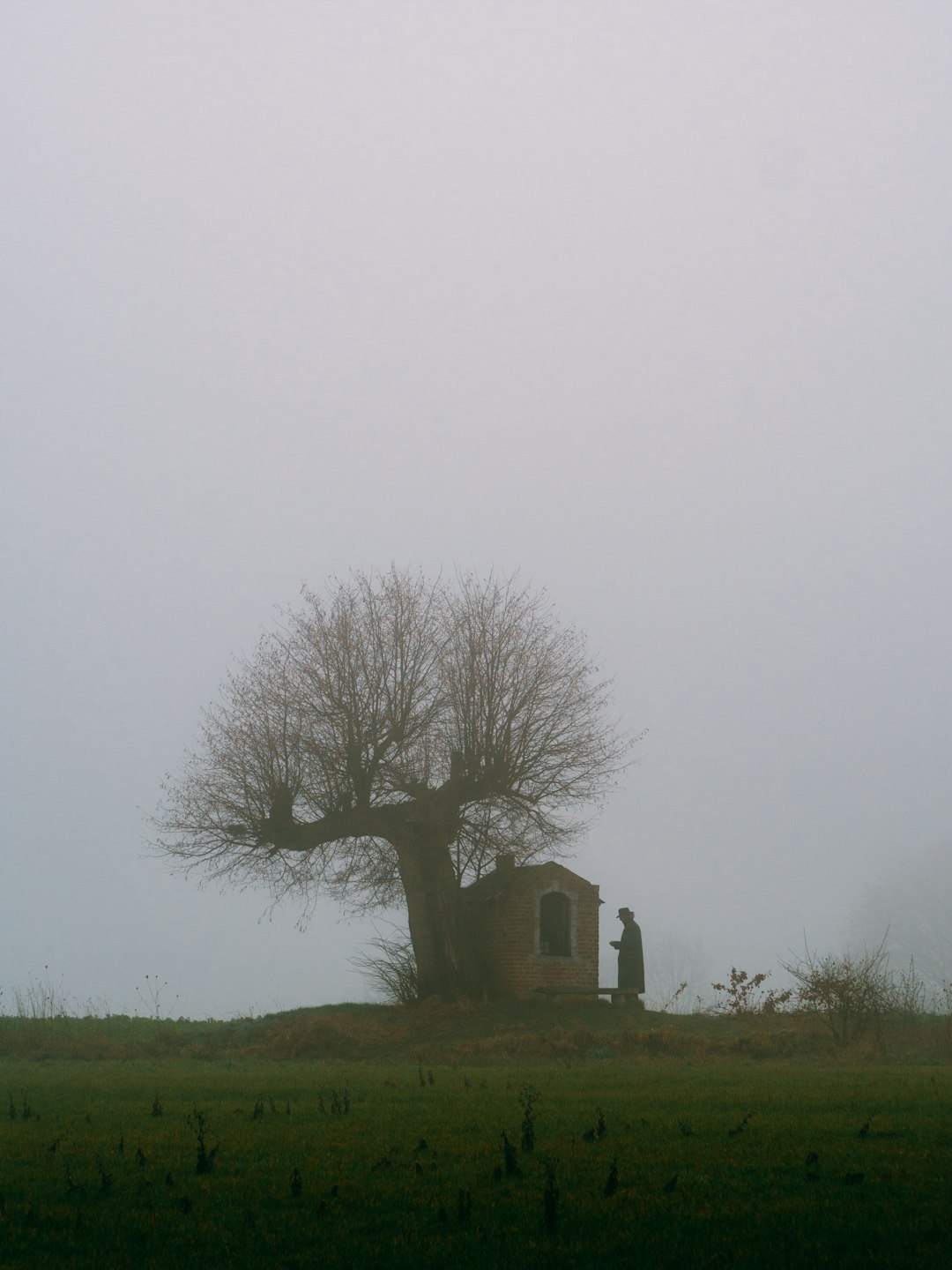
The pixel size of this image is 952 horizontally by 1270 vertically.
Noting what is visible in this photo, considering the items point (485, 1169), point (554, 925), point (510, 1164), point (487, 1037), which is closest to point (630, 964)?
point (554, 925)

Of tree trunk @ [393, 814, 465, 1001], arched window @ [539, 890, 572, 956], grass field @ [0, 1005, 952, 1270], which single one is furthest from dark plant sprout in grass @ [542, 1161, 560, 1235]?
arched window @ [539, 890, 572, 956]

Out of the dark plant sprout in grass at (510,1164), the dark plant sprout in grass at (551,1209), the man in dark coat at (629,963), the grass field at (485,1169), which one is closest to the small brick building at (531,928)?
the man in dark coat at (629,963)

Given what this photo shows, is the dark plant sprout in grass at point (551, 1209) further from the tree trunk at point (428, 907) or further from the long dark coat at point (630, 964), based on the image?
the long dark coat at point (630, 964)

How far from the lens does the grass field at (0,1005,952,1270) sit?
5285 mm

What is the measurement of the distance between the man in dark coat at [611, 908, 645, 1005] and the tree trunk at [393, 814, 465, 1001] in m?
3.91

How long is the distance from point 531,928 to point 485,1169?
22.5 m

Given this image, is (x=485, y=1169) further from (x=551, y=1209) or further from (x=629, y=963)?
(x=629, y=963)

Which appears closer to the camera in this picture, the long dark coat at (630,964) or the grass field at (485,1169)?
the grass field at (485,1169)

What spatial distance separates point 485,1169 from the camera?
7.07 meters

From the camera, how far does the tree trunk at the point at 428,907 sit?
2739 centimetres

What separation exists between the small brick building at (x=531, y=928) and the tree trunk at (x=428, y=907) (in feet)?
5.58

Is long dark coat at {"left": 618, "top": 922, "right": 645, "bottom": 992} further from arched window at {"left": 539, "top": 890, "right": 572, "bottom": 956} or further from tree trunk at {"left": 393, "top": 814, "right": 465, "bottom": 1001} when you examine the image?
tree trunk at {"left": 393, "top": 814, "right": 465, "bottom": 1001}

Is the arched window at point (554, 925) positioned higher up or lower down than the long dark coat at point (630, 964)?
higher up

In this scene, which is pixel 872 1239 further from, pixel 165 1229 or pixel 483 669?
pixel 483 669
